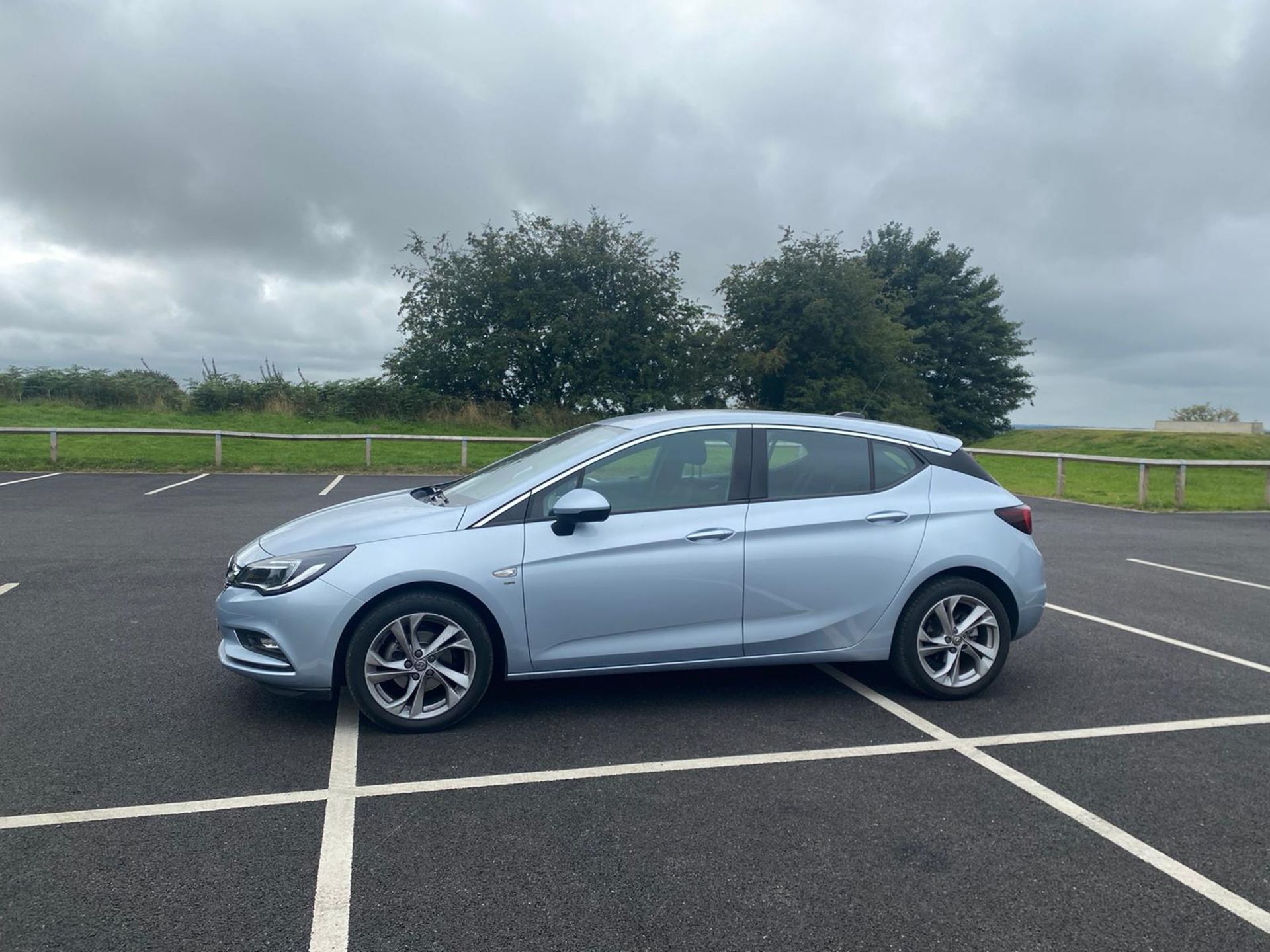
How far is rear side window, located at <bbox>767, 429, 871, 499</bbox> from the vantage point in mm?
5250

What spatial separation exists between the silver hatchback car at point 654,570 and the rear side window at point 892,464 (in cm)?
1

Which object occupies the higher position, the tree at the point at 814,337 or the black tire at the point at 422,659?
the tree at the point at 814,337

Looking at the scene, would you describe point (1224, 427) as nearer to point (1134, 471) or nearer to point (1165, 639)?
point (1134, 471)

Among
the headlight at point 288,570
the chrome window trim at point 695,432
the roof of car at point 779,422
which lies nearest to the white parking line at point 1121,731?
the chrome window trim at point 695,432

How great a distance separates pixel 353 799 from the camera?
3.88 meters

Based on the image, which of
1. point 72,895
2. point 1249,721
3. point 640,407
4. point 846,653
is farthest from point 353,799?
point 640,407

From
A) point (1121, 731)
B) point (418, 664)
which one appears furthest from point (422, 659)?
point (1121, 731)

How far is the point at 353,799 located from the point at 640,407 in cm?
3035

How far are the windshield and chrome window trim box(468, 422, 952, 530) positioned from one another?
0.10 m

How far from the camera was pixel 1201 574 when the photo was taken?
9.95 metres

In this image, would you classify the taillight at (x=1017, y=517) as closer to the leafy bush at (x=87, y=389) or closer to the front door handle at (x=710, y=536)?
the front door handle at (x=710, y=536)

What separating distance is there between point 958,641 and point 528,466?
260cm

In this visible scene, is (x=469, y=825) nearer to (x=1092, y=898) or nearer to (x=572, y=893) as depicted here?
(x=572, y=893)

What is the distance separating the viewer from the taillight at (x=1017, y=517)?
18.1ft
